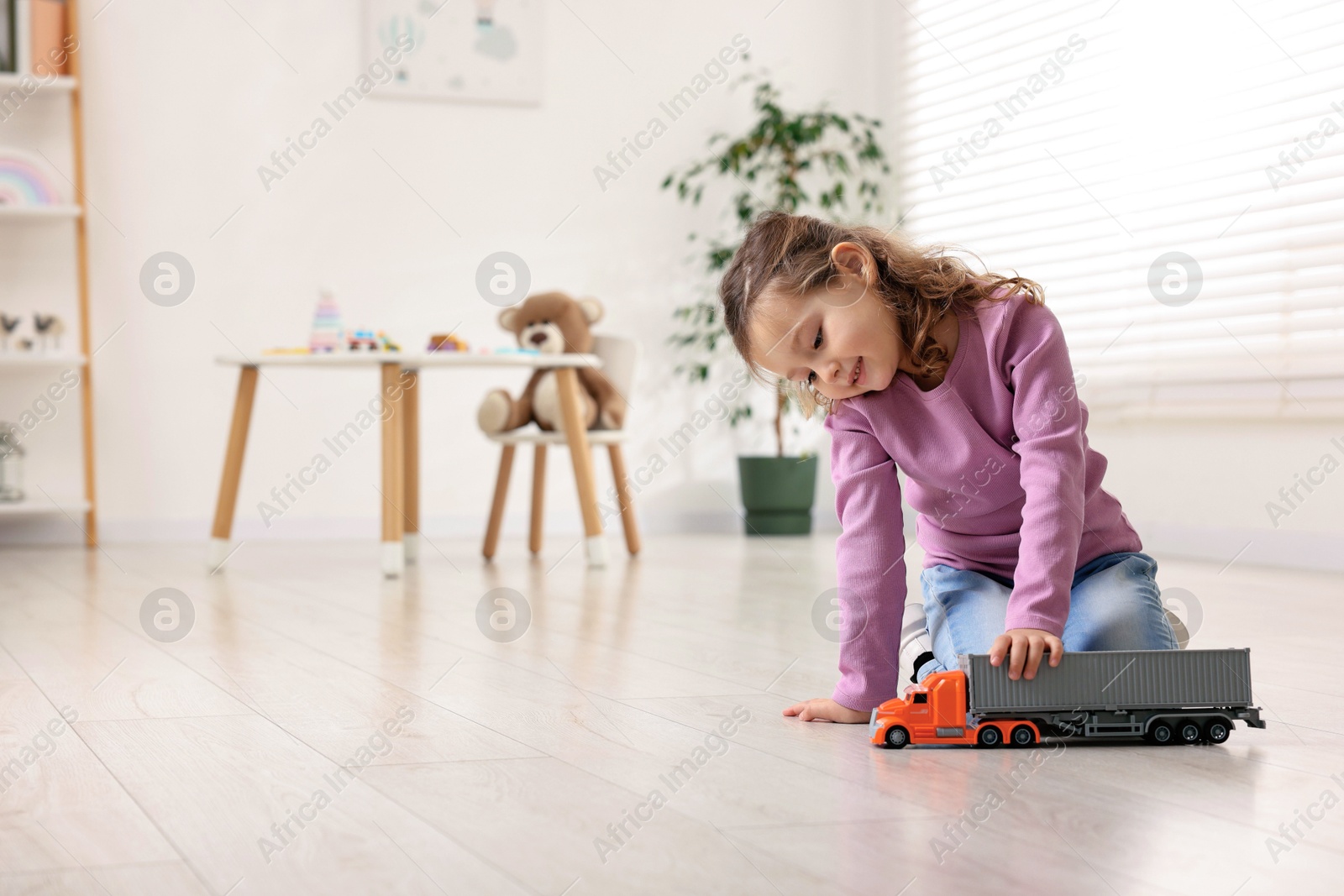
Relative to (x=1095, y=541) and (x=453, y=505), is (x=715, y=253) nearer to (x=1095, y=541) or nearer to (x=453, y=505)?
(x=453, y=505)

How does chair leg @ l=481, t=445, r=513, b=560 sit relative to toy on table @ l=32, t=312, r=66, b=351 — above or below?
below

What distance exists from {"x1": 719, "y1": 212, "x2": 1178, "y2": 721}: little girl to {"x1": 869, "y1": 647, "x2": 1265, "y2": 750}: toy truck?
2cm

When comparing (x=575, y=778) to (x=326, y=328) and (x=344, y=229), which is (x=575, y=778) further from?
(x=344, y=229)

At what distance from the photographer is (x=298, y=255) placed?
4074 millimetres

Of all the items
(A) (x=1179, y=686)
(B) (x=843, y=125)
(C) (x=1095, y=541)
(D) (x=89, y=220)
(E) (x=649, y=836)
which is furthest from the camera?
(B) (x=843, y=125)

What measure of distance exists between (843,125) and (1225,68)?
127 cm

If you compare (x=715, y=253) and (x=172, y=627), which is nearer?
(x=172, y=627)

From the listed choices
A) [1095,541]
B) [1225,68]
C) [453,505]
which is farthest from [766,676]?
[453,505]

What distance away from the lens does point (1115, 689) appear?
1113 millimetres

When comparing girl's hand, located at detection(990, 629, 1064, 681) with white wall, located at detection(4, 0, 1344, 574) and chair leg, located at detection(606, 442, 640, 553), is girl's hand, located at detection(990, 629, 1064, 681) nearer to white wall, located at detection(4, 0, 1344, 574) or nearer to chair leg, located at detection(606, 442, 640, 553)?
chair leg, located at detection(606, 442, 640, 553)

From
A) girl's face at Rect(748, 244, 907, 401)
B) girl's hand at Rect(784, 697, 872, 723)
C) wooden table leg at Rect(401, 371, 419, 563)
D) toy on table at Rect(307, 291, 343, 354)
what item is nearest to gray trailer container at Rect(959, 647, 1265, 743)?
girl's hand at Rect(784, 697, 872, 723)

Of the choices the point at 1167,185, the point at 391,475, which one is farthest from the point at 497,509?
the point at 1167,185

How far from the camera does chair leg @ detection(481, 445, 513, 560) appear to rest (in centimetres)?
327

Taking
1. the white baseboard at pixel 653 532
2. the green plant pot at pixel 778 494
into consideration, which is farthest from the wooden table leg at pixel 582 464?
the green plant pot at pixel 778 494
